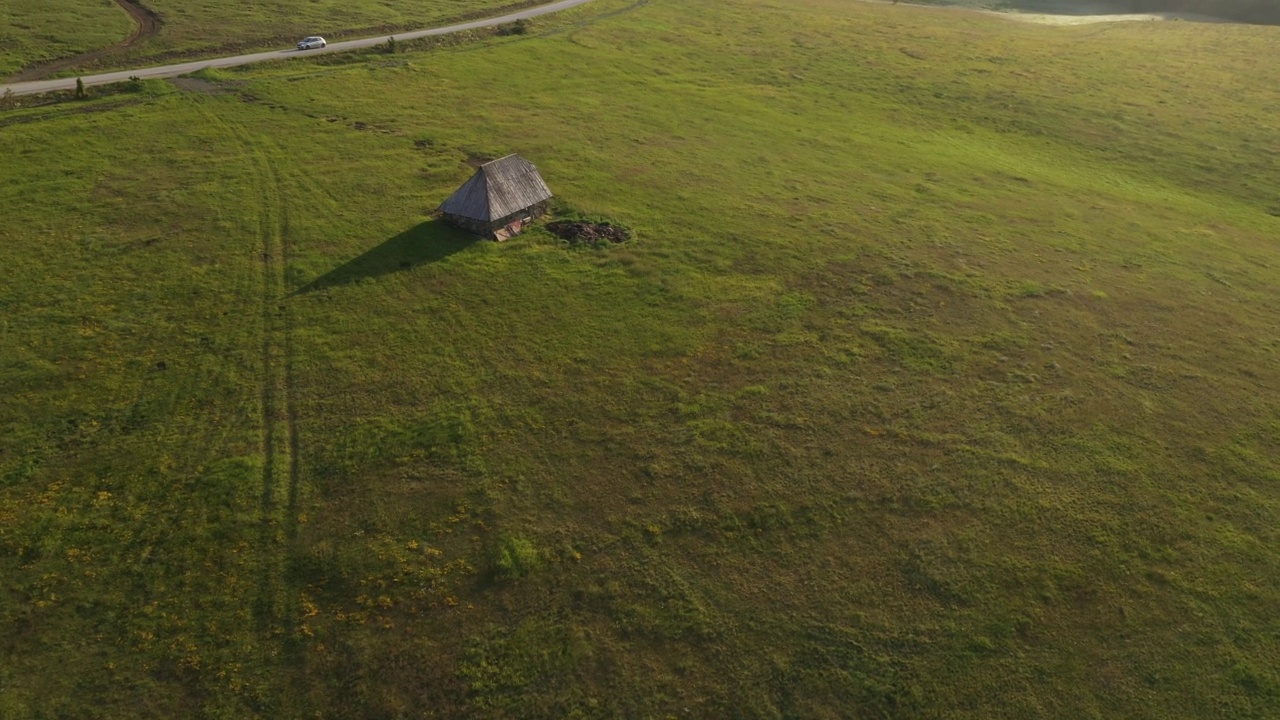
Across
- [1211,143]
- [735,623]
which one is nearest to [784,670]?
[735,623]

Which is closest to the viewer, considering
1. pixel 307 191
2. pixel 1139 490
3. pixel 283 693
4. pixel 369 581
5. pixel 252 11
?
pixel 283 693

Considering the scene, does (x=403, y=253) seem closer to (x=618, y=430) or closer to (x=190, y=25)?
(x=618, y=430)

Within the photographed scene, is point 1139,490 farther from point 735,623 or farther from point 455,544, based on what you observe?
point 455,544

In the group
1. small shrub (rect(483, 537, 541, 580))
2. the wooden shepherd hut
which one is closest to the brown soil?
the wooden shepherd hut

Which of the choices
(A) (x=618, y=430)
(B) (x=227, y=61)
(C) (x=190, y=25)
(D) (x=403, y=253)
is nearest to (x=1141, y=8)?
(D) (x=403, y=253)

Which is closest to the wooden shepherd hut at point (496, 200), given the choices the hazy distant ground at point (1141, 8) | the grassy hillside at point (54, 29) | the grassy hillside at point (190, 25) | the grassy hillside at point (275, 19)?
the grassy hillside at point (190, 25)

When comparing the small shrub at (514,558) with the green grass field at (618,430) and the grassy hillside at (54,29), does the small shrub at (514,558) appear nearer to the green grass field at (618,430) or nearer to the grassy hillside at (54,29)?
Result: the green grass field at (618,430)
